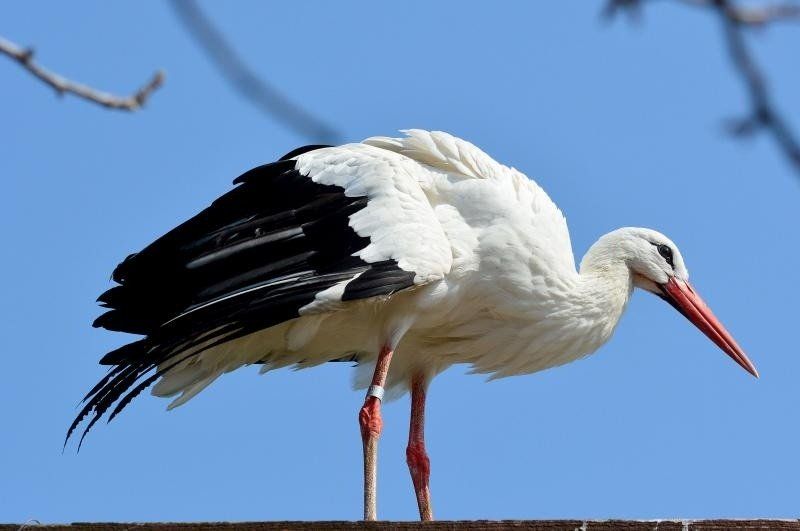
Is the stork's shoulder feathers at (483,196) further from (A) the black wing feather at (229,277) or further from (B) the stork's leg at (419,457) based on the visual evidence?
(B) the stork's leg at (419,457)

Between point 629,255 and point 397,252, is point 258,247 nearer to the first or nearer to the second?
point 397,252

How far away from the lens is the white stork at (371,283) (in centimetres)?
563

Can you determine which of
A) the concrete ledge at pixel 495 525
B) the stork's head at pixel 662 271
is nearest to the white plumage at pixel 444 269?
the stork's head at pixel 662 271

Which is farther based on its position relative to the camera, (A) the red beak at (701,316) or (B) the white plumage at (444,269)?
(A) the red beak at (701,316)

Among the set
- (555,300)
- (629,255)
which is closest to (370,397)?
(555,300)

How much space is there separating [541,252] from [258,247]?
4.46 feet

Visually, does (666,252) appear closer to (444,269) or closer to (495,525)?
(444,269)

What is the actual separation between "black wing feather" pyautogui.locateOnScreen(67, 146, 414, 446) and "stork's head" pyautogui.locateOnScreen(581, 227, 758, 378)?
1.57 m

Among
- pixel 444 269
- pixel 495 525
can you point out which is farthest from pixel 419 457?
pixel 495 525

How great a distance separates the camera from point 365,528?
383 centimetres

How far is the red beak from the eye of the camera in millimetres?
6945

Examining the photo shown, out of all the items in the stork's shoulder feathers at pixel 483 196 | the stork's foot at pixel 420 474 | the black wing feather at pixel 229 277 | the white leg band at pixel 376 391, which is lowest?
the stork's foot at pixel 420 474

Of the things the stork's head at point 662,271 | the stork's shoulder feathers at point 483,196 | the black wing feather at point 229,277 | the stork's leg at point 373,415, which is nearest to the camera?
the black wing feather at point 229,277

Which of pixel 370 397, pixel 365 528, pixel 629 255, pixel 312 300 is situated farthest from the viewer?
pixel 629 255
